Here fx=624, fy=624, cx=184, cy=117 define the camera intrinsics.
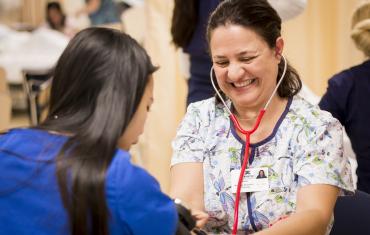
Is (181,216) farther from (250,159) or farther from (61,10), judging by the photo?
(61,10)

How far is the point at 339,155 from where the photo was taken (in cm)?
154

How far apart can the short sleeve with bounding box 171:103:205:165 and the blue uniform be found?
1.61 ft

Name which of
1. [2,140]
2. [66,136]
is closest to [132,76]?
[66,136]

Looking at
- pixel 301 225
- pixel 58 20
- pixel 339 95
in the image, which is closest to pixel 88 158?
pixel 301 225

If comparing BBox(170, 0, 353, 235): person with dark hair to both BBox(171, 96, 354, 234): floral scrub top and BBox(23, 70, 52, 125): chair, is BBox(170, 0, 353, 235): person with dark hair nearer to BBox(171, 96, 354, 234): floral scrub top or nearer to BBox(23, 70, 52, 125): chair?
BBox(171, 96, 354, 234): floral scrub top

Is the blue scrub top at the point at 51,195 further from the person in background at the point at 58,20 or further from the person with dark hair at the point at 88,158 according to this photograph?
the person in background at the point at 58,20

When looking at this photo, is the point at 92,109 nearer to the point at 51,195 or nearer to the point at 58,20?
the point at 51,195

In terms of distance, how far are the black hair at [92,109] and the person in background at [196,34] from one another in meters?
1.24

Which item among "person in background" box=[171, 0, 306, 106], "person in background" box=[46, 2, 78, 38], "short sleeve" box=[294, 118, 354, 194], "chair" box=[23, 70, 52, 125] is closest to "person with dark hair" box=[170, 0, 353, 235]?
"short sleeve" box=[294, 118, 354, 194]

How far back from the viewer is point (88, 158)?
1.06 m

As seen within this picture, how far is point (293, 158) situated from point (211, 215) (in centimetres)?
26

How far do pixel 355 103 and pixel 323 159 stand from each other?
0.49 meters

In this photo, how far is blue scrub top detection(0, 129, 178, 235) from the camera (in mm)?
1034

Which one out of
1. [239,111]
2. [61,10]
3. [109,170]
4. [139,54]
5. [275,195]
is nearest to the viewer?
[109,170]
